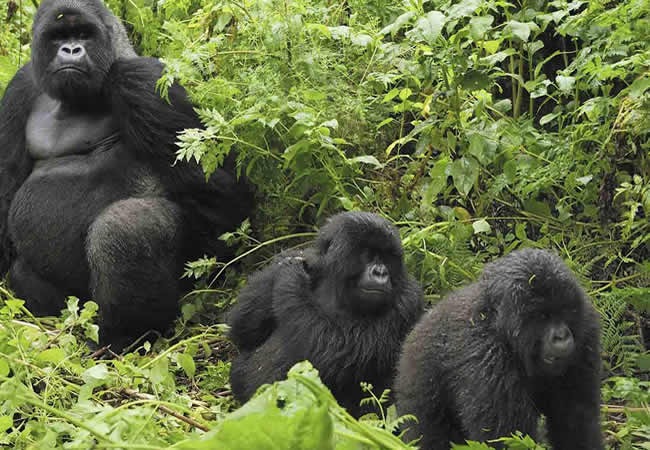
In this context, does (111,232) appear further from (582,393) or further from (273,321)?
(582,393)

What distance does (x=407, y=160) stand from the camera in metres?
4.64

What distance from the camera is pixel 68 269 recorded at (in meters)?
4.45

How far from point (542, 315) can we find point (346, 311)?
862 mm

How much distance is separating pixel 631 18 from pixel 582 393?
4.58 ft

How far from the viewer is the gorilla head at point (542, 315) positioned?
2.66 meters

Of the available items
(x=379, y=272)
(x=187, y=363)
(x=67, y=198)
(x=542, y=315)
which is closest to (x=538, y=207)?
(x=379, y=272)

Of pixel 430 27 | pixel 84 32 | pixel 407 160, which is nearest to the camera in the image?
pixel 430 27

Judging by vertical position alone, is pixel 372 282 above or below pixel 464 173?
below

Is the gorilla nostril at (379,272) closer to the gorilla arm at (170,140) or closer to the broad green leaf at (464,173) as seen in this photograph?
the broad green leaf at (464,173)

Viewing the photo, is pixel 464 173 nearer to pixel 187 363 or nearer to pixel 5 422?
pixel 187 363

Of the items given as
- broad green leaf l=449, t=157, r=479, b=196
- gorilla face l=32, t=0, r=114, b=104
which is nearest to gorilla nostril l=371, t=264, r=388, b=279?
broad green leaf l=449, t=157, r=479, b=196

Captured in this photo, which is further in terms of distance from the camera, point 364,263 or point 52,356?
point 364,263

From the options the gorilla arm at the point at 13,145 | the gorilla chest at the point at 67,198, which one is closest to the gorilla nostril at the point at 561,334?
the gorilla chest at the point at 67,198

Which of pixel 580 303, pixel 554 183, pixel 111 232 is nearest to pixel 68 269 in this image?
pixel 111 232
